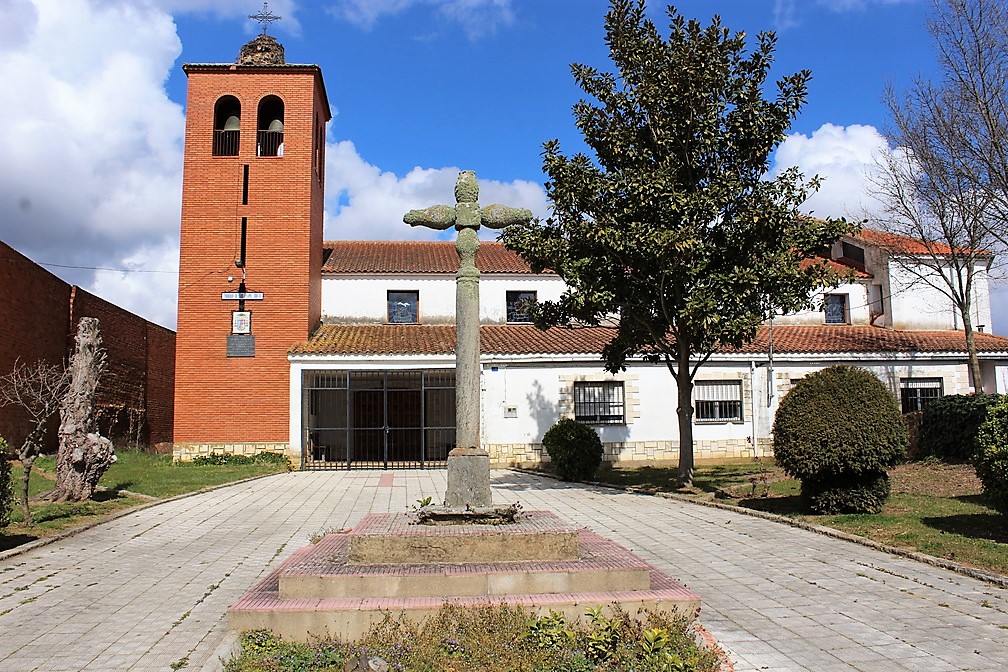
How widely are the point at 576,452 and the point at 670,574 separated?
9123 millimetres

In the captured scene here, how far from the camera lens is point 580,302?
12.8 m

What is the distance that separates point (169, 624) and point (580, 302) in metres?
8.36

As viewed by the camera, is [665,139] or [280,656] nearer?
[280,656]

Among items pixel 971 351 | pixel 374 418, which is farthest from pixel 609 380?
pixel 971 351

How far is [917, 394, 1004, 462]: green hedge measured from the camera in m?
16.3

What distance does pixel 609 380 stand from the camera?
2134cm

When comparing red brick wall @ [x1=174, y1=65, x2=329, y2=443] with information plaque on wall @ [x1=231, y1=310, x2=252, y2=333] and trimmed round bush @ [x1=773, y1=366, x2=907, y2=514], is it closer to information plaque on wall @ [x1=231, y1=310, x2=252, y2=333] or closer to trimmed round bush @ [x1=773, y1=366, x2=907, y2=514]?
information plaque on wall @ [x1=231, y1=310, x2=252, y2=333]

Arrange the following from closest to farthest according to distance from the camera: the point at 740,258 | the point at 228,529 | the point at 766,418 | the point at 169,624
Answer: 1. the point at 169,624
2. the point at 228,529
3. the point at 740,258
4. the point at 766,418

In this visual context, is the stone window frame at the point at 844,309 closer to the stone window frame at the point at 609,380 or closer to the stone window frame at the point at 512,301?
the stone window frame at the point at 609,380

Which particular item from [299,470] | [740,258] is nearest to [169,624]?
[740,258]

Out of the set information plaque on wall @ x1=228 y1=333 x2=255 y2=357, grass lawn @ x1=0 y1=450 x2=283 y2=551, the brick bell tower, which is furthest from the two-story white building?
grass lawn @ x1=0 y1=450 x2=283 y2=551

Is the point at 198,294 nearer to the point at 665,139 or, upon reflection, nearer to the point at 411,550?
the point at 665,139

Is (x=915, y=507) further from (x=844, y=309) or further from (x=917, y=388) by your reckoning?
(x=844, y=309)

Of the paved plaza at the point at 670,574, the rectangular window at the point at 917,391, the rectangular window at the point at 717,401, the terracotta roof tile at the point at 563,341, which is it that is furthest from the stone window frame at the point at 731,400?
the paved plaza at the point at 670,574
